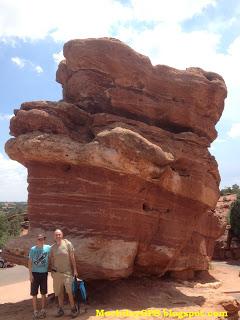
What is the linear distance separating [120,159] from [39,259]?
3560mm

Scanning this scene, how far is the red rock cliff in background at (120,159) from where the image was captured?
1217 centimetres

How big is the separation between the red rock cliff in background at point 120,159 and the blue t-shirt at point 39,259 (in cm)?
166

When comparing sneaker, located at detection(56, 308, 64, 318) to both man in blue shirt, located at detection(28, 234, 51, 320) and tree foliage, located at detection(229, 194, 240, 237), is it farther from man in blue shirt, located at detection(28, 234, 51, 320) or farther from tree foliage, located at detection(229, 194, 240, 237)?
tree foliage, located at detection(229, 194, 240, 237)

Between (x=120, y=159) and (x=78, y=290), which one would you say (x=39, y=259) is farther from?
(x=120, y=159)

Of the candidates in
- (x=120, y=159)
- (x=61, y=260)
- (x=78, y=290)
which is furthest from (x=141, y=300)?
(x=120, y=159)

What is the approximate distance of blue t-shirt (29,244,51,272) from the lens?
10.1m

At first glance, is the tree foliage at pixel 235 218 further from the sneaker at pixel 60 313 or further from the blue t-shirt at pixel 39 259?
the blue t-shirt at pixel 39 259

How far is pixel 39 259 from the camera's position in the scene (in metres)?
10.2

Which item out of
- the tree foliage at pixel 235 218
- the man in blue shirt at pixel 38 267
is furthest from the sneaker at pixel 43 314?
the tree foliage at pixel 235 218

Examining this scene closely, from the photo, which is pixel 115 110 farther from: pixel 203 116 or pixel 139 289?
pixel 139 289

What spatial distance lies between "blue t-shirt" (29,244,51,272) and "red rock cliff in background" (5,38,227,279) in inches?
65.3

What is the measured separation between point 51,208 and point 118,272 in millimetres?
2842

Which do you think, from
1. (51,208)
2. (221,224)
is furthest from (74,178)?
(221,224)

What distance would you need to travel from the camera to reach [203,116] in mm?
15758
